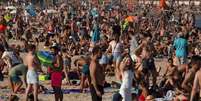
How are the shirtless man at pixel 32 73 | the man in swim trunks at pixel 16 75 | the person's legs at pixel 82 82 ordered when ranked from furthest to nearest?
1. the person's legs at pixel 82 82
2. the man in swim trunks at pixel 16 75
3. the shirtless man at pixel 32 73

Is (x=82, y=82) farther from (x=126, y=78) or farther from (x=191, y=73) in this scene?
(x=191, y=73)

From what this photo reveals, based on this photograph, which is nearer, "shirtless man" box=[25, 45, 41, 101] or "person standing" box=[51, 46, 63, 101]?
"shirtless man" box=[25, 45, 41, 101]

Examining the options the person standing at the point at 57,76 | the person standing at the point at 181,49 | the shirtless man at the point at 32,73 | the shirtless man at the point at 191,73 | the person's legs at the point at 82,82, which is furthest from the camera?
the person standing at the point at 181,49

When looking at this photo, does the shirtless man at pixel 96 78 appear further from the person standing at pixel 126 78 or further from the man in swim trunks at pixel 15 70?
the man in swim trunks at pixel 15 70

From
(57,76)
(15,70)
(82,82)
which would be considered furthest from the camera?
(82,82)

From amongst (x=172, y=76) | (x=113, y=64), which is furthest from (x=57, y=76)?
(x=113, y=64)

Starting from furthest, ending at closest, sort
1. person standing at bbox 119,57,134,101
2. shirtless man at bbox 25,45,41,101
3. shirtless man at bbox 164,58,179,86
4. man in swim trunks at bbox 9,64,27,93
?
man in swim trunks at bbox 9,64,27,93, shirtless man at bbox 164,58,179,86, shirtless man at bbox 25,45,41,101, person standing at bbox 119,57,134,101

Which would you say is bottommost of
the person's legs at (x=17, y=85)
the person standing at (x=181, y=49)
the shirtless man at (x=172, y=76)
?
the person standing at (x=181, y=49)

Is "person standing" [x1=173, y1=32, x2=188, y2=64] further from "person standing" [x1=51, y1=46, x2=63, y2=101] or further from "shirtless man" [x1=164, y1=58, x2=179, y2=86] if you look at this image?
"person standing" [x1=51, y1=46, x2=63, y2=101]

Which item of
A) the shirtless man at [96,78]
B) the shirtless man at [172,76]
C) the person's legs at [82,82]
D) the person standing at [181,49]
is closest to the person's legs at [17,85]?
the person's legs at [82,82]

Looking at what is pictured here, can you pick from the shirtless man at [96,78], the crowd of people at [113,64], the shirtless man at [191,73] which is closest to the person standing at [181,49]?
the crowd of people at [113,64]

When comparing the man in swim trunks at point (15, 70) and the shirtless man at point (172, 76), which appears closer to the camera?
the shirtless man at point (172, 76)

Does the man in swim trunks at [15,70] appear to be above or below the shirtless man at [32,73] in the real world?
below

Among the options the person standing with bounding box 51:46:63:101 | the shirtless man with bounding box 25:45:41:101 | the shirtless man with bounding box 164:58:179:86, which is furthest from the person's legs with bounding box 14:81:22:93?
the shirtless man with bounding box 164:58:179:86
